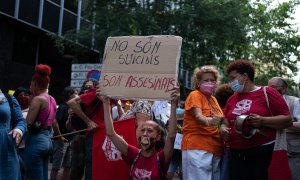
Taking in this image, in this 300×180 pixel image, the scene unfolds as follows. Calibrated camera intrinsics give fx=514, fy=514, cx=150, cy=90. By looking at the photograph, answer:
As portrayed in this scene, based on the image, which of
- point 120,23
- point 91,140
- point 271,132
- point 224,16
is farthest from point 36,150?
point 224,16

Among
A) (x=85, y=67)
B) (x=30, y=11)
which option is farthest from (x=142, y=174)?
(x=30, y=11)

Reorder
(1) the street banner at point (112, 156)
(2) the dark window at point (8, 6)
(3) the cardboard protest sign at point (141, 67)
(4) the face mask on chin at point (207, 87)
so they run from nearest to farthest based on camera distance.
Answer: (3) the cardboard protest sign at point (141, 67) → (1) the street banner at point (112, 156) → (4) the face mask on chin at point (207, 87) → (2) the dark window at point (8, 6)

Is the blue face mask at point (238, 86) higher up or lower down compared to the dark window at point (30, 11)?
lower down

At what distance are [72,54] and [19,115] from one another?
13656 mm

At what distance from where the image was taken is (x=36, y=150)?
6.34 meters

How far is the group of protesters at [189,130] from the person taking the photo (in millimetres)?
4922

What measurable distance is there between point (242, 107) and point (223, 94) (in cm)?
154

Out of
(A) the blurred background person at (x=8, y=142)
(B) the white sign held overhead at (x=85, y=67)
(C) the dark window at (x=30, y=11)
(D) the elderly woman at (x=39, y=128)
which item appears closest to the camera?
(A) the blurred background person at (x=8, y=142)

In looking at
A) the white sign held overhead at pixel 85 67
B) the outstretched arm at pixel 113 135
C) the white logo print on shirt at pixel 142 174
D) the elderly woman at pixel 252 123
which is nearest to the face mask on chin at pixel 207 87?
the elderly woman at pixel 252 123

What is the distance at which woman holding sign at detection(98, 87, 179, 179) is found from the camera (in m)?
4.95

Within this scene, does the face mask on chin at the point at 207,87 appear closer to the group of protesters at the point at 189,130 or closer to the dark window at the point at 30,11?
the group of protesters at the point at 189,130

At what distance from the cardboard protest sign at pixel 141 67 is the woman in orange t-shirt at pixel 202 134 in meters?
0.82

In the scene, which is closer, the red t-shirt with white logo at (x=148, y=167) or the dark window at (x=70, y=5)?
the red t-shirt with white logo at (x=148, y=167)

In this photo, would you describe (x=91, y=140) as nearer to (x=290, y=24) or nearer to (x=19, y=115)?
(x=19, y=115)
